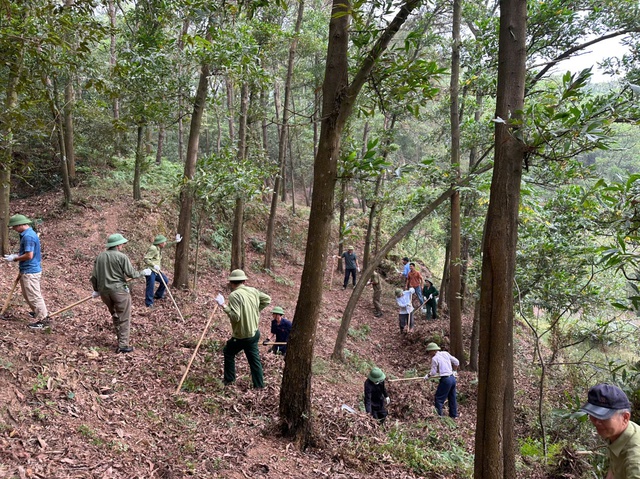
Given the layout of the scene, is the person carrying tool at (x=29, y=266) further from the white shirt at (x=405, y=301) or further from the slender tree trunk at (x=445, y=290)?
the slender tree trunk at (x=445, y=290)

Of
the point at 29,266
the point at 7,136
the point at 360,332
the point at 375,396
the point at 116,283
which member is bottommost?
the point at 360,332

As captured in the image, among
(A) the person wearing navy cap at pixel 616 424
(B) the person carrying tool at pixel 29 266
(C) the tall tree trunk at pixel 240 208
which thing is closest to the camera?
(A) the person wearing navy cap at pixel 616 424

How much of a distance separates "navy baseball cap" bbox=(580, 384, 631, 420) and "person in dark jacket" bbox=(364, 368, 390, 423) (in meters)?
→ 4.81

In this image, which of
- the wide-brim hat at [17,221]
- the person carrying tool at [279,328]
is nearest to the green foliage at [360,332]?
the person carrying tool at [279,328]

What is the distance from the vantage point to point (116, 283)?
6.72 meters

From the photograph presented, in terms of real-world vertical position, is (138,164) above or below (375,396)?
above

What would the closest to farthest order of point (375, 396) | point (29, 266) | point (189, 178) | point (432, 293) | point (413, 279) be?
point (29, 266) → point (375, 396) → point (189, 178) → point (432, 293) → point (413, 279)

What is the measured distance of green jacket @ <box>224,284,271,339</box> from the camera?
6.30 m

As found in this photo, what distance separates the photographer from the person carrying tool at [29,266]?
6867 mm

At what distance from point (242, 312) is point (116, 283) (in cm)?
220

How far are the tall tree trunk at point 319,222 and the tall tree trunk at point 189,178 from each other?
5.50 metres

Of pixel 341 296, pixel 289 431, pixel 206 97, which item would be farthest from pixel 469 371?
pixel 206 97

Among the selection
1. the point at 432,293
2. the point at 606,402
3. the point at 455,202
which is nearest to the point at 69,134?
the point at 455,202

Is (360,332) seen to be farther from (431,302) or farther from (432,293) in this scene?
(431,302)
